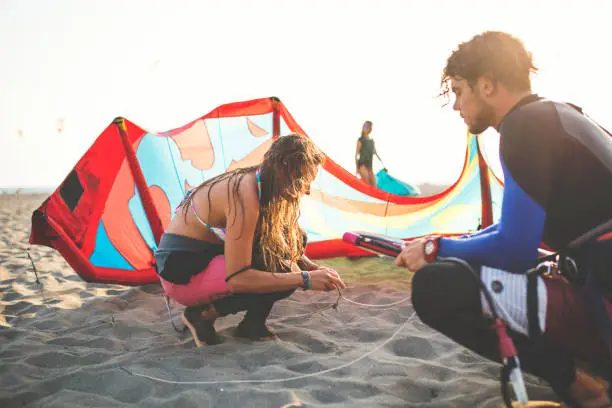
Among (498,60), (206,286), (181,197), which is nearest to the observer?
(498,60)

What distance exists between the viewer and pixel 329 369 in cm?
204

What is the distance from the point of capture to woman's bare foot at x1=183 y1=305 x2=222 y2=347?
7.83ft

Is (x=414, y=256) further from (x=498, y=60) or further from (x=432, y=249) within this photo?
(x=498, y=60)

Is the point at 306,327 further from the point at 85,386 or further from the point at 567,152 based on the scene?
the point at 567,152

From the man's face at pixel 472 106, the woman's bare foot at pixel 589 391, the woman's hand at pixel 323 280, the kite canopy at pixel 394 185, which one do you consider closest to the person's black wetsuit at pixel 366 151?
the kite canopy at pixel 394 185

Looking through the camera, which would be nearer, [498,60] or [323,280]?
[498,60]

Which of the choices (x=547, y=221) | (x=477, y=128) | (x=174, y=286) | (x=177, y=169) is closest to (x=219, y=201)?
(x=174, y=286)

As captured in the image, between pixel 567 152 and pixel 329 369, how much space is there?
1.29 m

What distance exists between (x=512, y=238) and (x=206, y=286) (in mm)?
1470

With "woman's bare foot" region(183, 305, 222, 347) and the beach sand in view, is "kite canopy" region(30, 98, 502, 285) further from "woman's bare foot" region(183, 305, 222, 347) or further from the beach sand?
"woman's bare foot" region(183, 305, 222, 347)

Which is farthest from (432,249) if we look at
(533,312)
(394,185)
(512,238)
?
(394,185)

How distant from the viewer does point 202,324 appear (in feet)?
7.93

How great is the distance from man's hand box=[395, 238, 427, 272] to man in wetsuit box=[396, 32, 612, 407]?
13 millimetres

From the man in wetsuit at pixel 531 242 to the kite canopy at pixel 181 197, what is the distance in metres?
2.41
